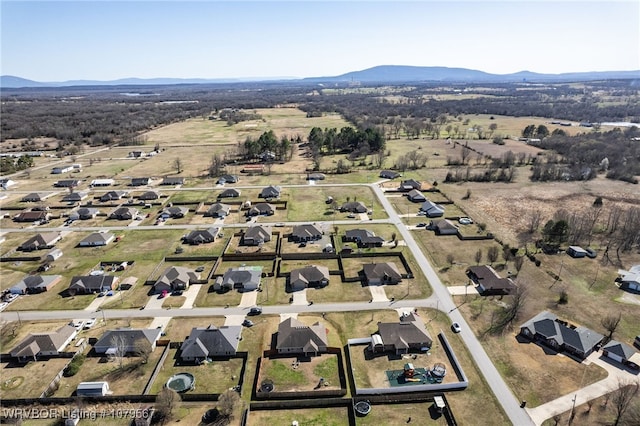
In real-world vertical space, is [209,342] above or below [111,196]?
below

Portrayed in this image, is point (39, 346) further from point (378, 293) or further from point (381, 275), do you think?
point (381, 275)

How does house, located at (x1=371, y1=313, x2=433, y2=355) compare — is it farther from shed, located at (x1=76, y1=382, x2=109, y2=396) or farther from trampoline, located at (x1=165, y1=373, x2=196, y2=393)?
shed, located at (x1=76, y1=382, x2=109, y2=396)

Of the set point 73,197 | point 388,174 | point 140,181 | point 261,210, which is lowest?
point 261,210

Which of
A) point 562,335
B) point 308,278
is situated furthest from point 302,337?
point 562,335

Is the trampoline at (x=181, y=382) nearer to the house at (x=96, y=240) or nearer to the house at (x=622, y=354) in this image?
the house at (x=96, y=240)

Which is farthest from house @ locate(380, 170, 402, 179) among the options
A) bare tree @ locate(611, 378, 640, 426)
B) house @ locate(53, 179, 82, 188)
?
house @ locate(53, 179, 82, 188)

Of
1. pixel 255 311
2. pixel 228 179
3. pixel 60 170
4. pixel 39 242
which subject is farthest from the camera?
pixel 60 170

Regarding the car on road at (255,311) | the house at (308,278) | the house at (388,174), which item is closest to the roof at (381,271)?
the house at (308,278)
